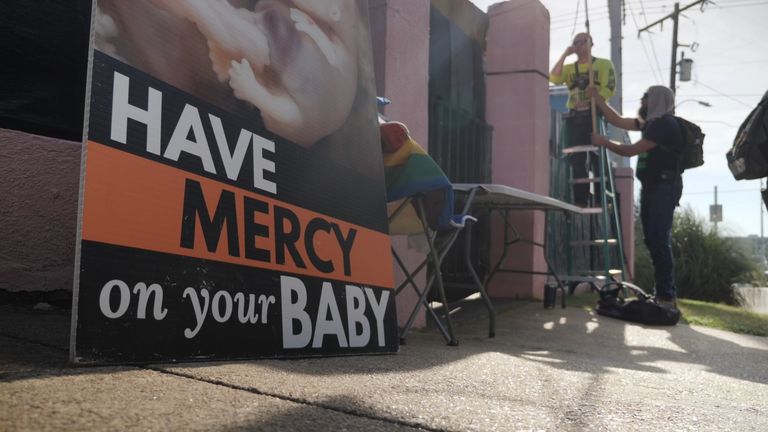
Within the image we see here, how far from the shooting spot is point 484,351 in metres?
2.70

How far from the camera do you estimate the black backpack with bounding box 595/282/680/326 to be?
4324 millimetres

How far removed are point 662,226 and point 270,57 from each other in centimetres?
363

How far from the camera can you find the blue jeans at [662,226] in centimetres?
456

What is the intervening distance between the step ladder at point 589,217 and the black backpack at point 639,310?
0.45 meters

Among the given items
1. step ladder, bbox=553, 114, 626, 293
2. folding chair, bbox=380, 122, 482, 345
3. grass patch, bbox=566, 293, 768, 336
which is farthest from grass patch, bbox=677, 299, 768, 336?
folding chair, bbox=380, 122, 482, 345

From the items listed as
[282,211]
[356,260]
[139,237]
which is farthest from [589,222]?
[139,237]

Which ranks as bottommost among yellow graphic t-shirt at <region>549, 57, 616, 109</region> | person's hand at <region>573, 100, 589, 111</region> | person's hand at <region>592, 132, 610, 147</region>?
person's hand at <region>592, 132, 610, 147</region>

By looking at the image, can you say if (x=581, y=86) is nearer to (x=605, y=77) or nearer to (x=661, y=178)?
(x=605, y=77)

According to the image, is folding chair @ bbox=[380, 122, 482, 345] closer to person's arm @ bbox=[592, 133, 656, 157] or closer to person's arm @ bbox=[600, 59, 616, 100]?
person's arm @ bbox=[592, 133, 656, 157]

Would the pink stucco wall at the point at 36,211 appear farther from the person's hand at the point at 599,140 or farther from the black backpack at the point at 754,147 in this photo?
the person's hand at the point at 599,140

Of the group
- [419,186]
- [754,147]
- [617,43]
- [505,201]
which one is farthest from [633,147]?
[617,43]

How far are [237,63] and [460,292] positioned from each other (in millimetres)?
3584

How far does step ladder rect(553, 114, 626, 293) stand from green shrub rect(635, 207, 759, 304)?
3.47 metres

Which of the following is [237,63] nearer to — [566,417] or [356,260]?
[356,260]
